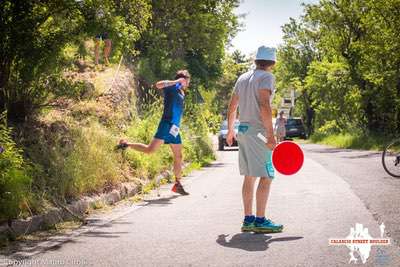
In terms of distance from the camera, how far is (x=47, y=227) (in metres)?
7.27

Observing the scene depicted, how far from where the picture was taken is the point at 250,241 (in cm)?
634

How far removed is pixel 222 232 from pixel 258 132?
3.81 ft

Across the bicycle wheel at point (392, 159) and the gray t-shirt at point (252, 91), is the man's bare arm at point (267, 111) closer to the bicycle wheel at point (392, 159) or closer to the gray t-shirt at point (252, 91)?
the gray t-shirt at point (252, 91)

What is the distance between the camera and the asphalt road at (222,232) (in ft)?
18.0

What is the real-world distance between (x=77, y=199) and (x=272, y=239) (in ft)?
10.4

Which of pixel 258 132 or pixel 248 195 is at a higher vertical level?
pixel 258 132

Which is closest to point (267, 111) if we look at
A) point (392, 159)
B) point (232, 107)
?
point (232, 107)

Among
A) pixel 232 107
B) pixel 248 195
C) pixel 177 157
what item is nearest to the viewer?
pixel 248 195

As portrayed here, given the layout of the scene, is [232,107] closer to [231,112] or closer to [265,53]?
[231,112]

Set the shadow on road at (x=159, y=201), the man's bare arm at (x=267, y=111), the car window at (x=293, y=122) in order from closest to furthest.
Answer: the man's bare arm at (x=267, y=111) < the shadow on road at (x=159, y=201) < the car window at (x=293, y=122)

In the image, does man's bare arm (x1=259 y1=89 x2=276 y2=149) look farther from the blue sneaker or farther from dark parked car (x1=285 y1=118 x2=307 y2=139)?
dark parked car (x1=285 y1=118 x2=307 y2=139)

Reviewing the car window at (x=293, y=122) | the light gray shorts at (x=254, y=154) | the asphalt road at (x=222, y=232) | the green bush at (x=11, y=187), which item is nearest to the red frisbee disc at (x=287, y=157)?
the light gray shorts at (x=254, y=154)

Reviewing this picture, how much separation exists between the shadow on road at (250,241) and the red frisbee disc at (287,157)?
84 centimetres

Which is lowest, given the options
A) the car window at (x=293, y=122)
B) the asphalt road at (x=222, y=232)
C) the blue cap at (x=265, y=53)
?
the asphalt road at (x=222, y=232)
